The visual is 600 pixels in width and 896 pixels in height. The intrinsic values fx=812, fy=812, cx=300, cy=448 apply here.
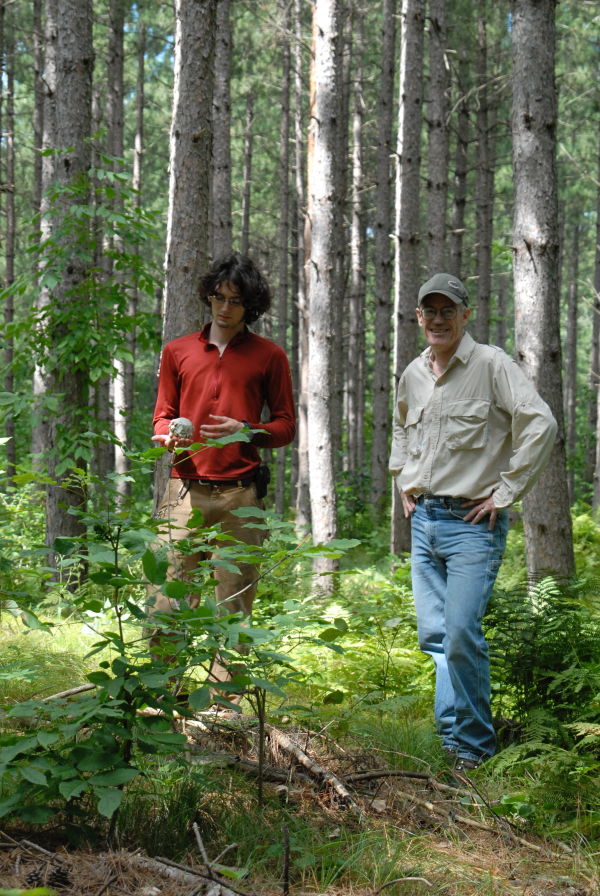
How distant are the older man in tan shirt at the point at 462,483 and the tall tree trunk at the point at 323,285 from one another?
4.52 metres

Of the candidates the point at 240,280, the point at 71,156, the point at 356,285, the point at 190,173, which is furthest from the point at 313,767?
the point at 356,285

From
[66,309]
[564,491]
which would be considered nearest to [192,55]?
[66,309]

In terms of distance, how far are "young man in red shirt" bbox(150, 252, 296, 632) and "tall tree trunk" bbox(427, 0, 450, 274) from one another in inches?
288

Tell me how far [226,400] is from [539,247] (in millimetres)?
2695

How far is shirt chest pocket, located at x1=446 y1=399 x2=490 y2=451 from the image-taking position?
372 cm

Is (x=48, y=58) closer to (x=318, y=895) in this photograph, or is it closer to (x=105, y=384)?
(x=105, y=384)

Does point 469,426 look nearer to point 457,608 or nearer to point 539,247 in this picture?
point 457,608

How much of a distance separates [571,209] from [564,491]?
91.6 feet

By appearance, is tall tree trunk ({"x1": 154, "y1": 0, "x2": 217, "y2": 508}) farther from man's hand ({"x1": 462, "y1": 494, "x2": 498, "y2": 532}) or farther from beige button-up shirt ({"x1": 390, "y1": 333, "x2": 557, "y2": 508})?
man's hand ({"x1": 462, "y1": 494, "x2": 498, "y2": 532})

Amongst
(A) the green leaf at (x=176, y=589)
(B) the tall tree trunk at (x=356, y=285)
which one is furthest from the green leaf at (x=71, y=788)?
(B) the tall tree trunk at (x=356, y=285)

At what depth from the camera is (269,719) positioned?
12.1 ft

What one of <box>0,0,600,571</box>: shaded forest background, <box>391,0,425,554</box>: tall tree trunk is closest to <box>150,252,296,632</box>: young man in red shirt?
<box>0,0,600,571</box>: shaded forest background

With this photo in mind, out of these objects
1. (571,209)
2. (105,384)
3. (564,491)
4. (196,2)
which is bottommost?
(564,491)

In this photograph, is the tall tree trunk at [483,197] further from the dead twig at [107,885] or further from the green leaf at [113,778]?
the dead twig at [107,885]
